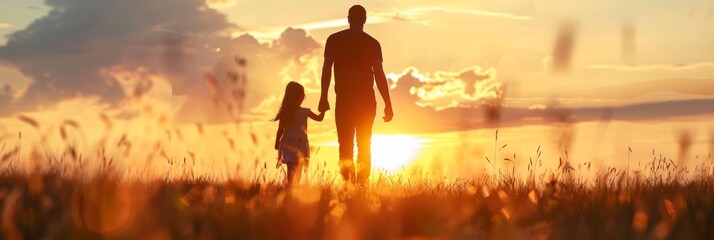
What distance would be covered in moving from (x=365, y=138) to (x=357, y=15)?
55.9 inches

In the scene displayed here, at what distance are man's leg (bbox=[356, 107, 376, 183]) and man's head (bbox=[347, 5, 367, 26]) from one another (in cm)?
102

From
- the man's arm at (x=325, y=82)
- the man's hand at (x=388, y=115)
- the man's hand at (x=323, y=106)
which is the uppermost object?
the man's arm at (x=325, y=82)

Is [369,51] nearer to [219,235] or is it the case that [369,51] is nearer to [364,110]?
[364,110]

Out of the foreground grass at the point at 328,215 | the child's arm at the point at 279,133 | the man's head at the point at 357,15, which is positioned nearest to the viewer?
the foreground grass at the point at 328,215

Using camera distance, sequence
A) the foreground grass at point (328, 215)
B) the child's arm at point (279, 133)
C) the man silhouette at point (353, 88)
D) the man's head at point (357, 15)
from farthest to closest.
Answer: the child's arm at point (279, 133) < the man's head at point (357, 15) < the man silhouette at point (353, 88) < the foreground grass at point (328, 215)

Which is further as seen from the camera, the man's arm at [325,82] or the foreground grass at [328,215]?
the man's arm at [325,82]

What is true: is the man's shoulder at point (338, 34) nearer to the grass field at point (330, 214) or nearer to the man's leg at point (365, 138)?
the man's leg at point (365, 138)

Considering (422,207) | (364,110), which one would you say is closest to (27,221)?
(422,207)

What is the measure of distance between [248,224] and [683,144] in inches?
160

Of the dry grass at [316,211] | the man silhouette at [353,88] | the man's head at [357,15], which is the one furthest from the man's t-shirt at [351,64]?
the dry grass at [316,211]

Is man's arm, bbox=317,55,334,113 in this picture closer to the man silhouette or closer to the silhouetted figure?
the man silhouette

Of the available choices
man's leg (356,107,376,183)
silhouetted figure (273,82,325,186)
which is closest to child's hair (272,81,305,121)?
silhouetted figure (273,82,325,186)

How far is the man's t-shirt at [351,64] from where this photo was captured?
971cm

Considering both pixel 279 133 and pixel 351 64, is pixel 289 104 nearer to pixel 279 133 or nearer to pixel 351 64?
pixel 279 133
